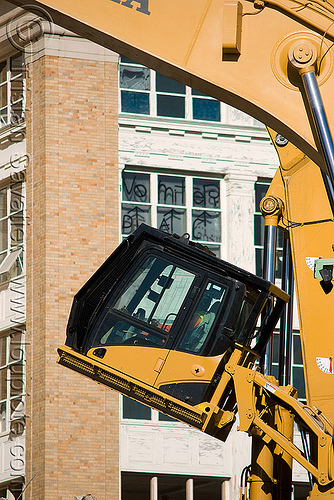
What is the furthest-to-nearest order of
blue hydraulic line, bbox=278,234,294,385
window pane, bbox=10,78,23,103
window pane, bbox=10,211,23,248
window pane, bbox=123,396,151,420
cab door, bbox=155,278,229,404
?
window pane, bbox=10,78,23,103
window pane, bbox=10,211,23,248
window pane, bbox=123,396,151,420
blue hydraulic line, bbox=278,234,294,385
cab door, bbox=155,278,229,404

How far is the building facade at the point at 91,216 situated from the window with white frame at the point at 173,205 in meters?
0.03

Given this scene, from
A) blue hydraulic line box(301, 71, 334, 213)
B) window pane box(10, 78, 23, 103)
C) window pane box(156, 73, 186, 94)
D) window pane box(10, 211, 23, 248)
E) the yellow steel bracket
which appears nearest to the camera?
blue hydraulic line box(301, 71, 334, 213)

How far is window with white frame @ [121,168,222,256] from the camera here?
2197cm

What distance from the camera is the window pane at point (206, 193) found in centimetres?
2230

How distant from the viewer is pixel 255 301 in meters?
8.31

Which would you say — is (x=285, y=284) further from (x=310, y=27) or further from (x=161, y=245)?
(x=310, y=27)

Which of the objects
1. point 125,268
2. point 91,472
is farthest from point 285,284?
point 91,472

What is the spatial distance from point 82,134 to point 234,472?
29.0ft

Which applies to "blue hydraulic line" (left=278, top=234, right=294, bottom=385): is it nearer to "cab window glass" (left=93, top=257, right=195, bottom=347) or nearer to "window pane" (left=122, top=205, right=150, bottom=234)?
"cab window glass" (left=93, top=257, right=195, bottom=347)

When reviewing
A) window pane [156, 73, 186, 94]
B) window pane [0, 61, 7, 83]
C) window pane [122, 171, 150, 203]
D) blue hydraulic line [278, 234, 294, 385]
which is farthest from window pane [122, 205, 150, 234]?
blue hydraulic line [278, 234, 294, 385]

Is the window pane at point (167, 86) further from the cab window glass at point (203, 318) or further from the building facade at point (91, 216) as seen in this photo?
the cab window glass at point (203, 318)

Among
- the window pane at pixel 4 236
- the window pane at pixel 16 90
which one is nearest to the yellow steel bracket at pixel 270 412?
the window pane at pixel 4 236

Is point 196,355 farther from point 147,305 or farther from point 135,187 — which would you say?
point 135,187

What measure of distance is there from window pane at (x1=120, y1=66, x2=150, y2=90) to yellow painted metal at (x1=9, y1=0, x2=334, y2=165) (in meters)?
16.6
